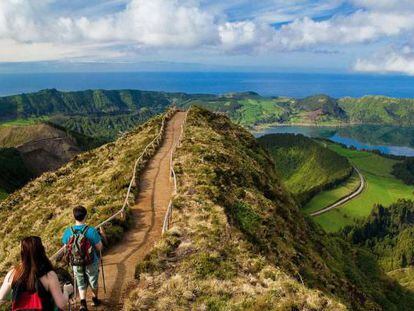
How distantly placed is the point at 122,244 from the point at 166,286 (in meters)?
6.59

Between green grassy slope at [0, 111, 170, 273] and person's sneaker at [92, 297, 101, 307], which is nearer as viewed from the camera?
person's sneaker at [92, 297, 101, 307]

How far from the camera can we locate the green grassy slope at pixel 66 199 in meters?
27.8

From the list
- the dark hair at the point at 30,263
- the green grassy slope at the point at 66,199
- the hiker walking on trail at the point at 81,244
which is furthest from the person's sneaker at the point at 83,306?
the green grassy slope at the point at 66,199

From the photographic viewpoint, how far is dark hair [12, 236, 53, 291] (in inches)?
369

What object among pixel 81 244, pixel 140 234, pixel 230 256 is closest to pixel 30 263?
pixel 81 244

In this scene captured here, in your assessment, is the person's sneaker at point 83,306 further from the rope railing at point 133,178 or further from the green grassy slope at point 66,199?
the green grassy slope at point 66,199

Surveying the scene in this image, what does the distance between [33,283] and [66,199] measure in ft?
94.2

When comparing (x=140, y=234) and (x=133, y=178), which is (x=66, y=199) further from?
(x=140, y=234)

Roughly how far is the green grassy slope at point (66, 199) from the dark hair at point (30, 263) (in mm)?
14161

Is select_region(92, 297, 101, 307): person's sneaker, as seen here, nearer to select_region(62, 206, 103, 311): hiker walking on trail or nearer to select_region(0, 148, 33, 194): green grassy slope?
select_region(62, 206, 103, 311): hiker walking on trail

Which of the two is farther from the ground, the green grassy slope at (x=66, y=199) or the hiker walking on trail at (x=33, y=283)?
the hiker walking on trail at (x=33, y=283)

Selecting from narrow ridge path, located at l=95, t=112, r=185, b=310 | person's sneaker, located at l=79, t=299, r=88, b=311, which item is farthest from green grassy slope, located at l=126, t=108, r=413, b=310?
person's sneaker, located at l=79, t=299, r=88, b=311

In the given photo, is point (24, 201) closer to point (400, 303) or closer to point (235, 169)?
point (235, 169)

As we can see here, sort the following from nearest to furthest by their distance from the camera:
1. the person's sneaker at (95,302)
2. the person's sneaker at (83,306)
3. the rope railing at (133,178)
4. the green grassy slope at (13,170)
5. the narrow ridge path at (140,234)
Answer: the person's sneaker at (83,306) → the person's sneaker at (95,302) → the narrow ridge path at (140,234) → the rope railing at (133,178) → the green grassy slope at (13,170)
